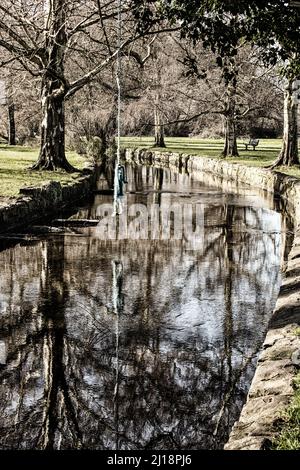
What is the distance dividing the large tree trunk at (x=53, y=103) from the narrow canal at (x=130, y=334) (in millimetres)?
11911

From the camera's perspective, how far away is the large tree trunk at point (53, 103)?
26.9 meters

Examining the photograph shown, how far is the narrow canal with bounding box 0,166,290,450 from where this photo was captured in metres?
6.46

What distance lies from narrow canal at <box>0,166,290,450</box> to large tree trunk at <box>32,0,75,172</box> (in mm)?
11911

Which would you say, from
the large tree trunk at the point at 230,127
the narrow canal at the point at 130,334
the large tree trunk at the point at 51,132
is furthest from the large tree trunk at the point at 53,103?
the large tree trunk at the point at 230,127

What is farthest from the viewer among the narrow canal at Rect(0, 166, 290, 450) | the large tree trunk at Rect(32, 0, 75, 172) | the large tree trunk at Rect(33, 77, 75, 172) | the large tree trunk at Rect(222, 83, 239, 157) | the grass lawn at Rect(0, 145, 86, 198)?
the large tree trunk at Rect(222, 83, 239, 157)

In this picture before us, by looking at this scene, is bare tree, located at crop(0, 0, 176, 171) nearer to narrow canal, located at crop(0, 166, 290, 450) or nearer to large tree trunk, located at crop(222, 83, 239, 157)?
narrow canal, located at crop(0, 166, 290, 450)

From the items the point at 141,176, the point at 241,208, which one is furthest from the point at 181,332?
the point at 141,176

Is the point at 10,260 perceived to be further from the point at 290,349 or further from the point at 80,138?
the point at 80,138

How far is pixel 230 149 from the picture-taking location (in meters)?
43.4

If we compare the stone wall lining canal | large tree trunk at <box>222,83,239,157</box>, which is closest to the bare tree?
large tree trunk at <box>222,83,239,157</box>

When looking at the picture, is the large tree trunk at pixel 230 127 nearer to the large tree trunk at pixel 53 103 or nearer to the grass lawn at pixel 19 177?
the grass lawn at pixel 19 177

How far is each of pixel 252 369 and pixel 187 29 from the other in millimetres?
7384

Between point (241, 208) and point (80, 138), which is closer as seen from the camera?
point (241, 208)

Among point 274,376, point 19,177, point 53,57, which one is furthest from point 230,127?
point 274,376
